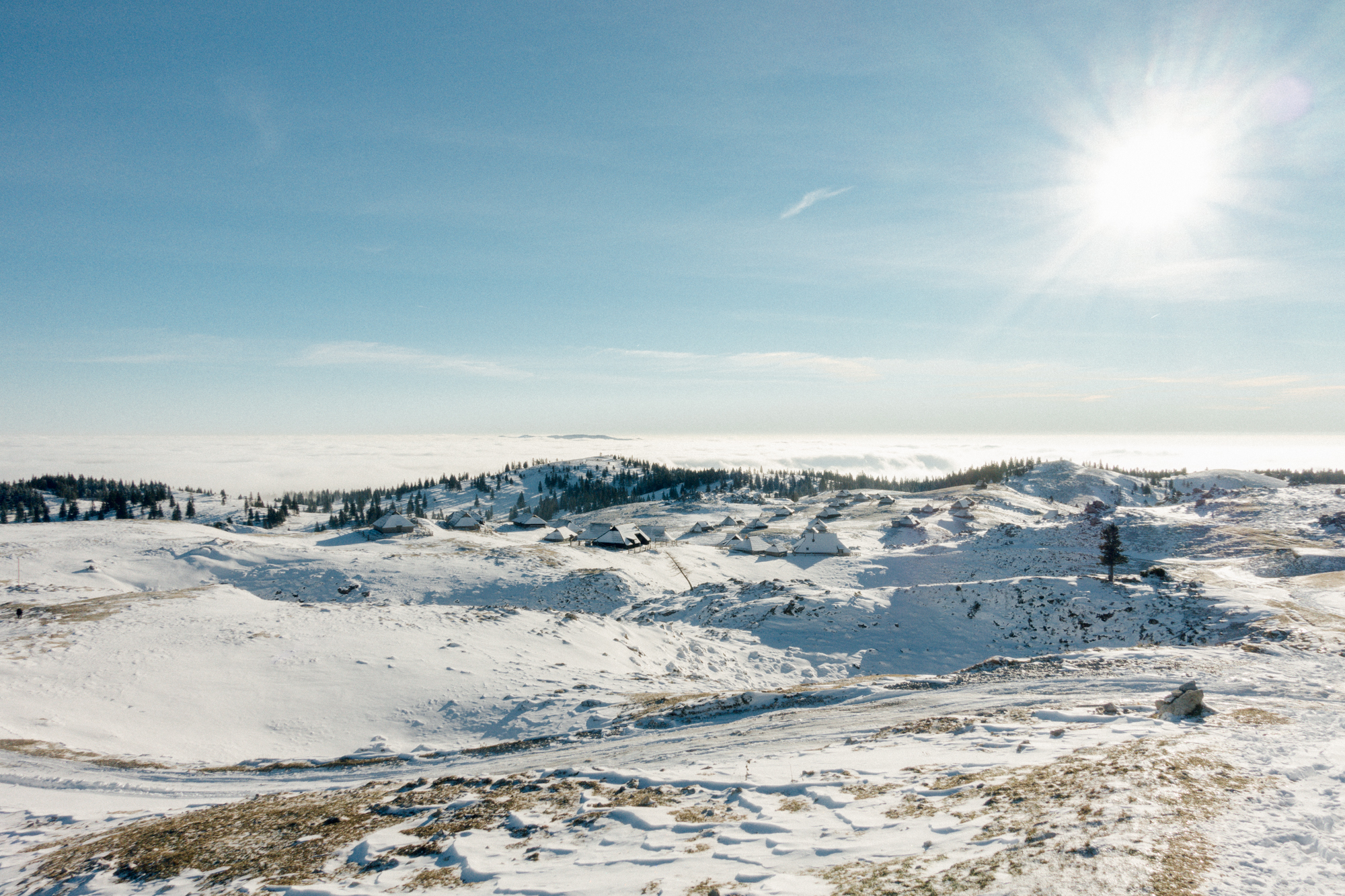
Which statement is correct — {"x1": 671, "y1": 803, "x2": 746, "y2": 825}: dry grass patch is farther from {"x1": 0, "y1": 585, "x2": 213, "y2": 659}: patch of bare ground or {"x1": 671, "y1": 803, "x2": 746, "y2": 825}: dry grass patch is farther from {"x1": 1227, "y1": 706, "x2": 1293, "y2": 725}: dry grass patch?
{"x1": 0, "y1": 585, "x2": 213, "y2": 659}: patch of bare ground

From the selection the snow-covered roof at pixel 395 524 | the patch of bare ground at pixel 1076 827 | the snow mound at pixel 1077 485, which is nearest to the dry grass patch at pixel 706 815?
the patch of bare ground at pixel 1076 827

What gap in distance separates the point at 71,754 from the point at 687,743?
14.5m

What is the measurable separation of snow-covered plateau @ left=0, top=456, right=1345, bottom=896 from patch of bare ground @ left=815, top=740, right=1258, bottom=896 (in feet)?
0.15

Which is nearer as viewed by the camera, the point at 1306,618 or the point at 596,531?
the point at 1306,618

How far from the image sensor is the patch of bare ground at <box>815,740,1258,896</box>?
19.6 feet

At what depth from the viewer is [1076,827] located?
7.03 metres

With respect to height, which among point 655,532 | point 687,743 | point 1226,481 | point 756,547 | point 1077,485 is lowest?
point 655,532

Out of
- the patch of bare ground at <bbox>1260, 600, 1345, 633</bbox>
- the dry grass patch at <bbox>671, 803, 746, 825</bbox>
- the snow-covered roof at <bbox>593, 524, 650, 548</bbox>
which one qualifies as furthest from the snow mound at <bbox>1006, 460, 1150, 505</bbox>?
the dry grass patch at <bbox>671, 803, 746, 825</bbox>

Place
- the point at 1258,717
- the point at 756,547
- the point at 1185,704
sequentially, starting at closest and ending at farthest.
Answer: the point at 1258,717
the point at 1185,704
the point at 756,547

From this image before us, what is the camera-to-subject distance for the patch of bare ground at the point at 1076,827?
5.99 m

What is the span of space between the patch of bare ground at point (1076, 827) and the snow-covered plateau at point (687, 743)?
0.05 m


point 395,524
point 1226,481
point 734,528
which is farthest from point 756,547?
point 1226,481

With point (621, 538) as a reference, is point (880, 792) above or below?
above

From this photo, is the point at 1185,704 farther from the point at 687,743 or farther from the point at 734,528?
the point at 734,528
